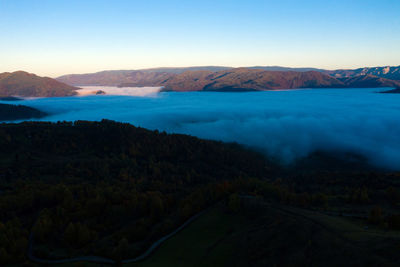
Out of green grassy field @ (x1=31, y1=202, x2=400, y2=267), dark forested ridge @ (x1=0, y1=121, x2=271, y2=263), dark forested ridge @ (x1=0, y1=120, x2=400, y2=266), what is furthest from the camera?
dark forested ridge @ (x1=0, y1=121, x2=271, y2=263)

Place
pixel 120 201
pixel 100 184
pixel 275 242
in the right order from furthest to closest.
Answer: pixel 100 184
pixel 120 201
pixel 275 242

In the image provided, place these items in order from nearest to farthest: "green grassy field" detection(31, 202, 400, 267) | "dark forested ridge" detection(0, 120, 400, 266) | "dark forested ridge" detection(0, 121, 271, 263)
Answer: "green grassy field" detection(31, 202, 400, 267) → "dark forested ridge" detection(0, 120, 400, 266) → "dark forested ridge" detection(0, 121, 271, 263)

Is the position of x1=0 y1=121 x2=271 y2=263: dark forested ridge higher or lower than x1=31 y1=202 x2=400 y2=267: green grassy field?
lower

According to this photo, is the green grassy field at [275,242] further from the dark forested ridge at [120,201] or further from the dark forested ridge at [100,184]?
the dark forested ridge at [100,184]

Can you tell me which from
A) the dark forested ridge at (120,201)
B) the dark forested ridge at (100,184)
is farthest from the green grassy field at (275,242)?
the dark forested ridge at (100,184)

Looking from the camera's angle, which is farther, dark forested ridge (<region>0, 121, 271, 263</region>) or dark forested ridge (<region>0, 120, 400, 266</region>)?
dark forested ridge (<region>0, 121, 271, 263</region>)

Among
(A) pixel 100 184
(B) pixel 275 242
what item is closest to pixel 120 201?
(A) pixel 100 184

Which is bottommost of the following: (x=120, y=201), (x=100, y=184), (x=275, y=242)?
(x=100, y=184)

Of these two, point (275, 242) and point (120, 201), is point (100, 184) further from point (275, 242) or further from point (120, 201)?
point (275, 242)

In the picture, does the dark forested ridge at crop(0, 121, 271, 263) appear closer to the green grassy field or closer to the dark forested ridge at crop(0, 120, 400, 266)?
the dark forested ridge at crop(0, 120, 400, 266)

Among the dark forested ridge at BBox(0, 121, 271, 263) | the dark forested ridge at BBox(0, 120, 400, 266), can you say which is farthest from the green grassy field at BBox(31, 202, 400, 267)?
the dark forested ridge at BBox(0, 121, 271, 263)
